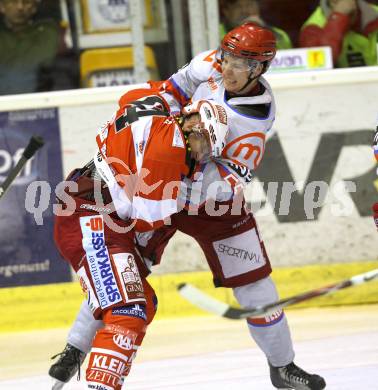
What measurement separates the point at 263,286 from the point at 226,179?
511 millimetres

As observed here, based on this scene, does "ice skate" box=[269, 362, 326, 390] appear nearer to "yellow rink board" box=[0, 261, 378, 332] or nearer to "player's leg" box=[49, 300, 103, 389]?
"player's leg" box=[49, 300, 103, 389]

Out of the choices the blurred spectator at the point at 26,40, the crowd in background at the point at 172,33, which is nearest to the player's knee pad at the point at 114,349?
the crowd in background at the point at 172,33

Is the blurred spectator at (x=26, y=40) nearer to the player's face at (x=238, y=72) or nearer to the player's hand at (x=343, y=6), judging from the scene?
the player's hand at (x=343, y=6)

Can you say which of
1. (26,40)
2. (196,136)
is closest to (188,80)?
(196,136)

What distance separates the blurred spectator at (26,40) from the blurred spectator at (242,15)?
99 cm

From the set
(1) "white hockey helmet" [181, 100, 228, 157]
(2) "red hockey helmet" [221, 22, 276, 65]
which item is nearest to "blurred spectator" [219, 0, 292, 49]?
(2) "red hockey helmet" [221, 22, 276, 65]

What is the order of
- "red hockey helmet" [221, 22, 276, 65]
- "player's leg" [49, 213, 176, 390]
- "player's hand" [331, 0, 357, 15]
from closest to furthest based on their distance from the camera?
"red hockey helmet" [221, 22, 276, 65] → "player's leg" [49, 213, 176, 390] → "player's hand" [331, 0, 357, 15]

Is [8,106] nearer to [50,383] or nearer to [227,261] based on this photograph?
[50,383]

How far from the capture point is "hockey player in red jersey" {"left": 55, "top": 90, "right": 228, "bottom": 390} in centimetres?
388

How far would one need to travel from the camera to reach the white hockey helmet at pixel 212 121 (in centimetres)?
400

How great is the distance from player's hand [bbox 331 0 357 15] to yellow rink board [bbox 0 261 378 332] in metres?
1.56

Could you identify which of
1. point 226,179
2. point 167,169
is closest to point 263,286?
point 226,179

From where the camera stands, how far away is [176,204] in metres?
4.04

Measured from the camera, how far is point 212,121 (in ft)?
13.1
